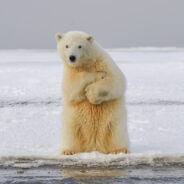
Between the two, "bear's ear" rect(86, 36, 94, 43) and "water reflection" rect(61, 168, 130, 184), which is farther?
"bear's ear" rect(86, 36, 94, 43)

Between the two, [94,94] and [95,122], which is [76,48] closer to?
[94,94]

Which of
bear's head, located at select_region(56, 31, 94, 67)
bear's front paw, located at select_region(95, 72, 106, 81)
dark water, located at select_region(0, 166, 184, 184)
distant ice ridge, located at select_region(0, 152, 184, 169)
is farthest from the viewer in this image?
bear's front paw, located at select_region(95, 72, 106, 81)

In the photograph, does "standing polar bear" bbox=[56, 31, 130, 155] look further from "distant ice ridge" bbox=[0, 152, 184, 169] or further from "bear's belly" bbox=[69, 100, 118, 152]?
"distant ice ridge" bbox=[0, 152, 184, 169]

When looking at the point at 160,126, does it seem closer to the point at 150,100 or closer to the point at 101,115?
the point at 101,115

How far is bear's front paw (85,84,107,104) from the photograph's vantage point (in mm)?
4020

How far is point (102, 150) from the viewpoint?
4219 mm

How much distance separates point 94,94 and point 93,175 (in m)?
0.87

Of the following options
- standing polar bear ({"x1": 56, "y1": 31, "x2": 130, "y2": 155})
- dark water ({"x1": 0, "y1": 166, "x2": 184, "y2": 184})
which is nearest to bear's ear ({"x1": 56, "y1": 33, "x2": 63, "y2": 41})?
standing polar bear ({"x1": 56, "y1": 31, "x2": 130, "y2": 155})

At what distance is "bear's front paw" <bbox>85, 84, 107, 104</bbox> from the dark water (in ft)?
2.35

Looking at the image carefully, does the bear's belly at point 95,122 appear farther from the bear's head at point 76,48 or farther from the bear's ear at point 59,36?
the bear's ear at point 59,36

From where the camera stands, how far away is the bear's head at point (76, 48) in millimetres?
3992

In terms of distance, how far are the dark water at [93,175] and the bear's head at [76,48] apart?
1.00 metres

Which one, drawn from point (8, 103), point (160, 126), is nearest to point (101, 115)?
point (160, 126)

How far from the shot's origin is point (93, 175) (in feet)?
11.1
